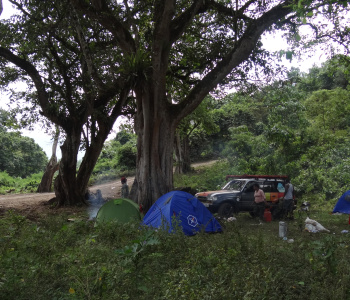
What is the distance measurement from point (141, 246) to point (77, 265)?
107cm

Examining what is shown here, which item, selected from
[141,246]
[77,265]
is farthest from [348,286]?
[77,265]

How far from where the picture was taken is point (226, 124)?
119ft

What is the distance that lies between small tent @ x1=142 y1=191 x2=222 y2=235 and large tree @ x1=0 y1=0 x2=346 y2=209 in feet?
7.97

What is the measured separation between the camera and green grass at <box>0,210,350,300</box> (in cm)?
447

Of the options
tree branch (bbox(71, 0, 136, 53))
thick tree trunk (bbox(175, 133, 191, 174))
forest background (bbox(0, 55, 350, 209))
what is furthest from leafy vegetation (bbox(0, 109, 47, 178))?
tree branch (bbox(71, 0, 136, 53))

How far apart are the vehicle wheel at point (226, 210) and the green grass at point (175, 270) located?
21.6 feet

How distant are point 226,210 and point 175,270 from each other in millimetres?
8399

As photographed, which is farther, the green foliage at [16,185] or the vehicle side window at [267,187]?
the green foliage at [16,185]

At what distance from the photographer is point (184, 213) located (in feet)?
32.6

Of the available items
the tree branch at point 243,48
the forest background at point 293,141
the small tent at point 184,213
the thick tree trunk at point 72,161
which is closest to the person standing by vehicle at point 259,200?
the small tent at point 184,213

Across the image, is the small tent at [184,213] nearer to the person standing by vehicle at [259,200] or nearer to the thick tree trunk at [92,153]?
the person standing by vehicle at [259,200]

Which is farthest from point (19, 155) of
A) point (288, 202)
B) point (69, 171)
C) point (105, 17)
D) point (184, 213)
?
point (184, 213)

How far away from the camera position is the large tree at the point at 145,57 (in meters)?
12.2

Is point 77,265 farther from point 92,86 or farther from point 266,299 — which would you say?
point 92,86
